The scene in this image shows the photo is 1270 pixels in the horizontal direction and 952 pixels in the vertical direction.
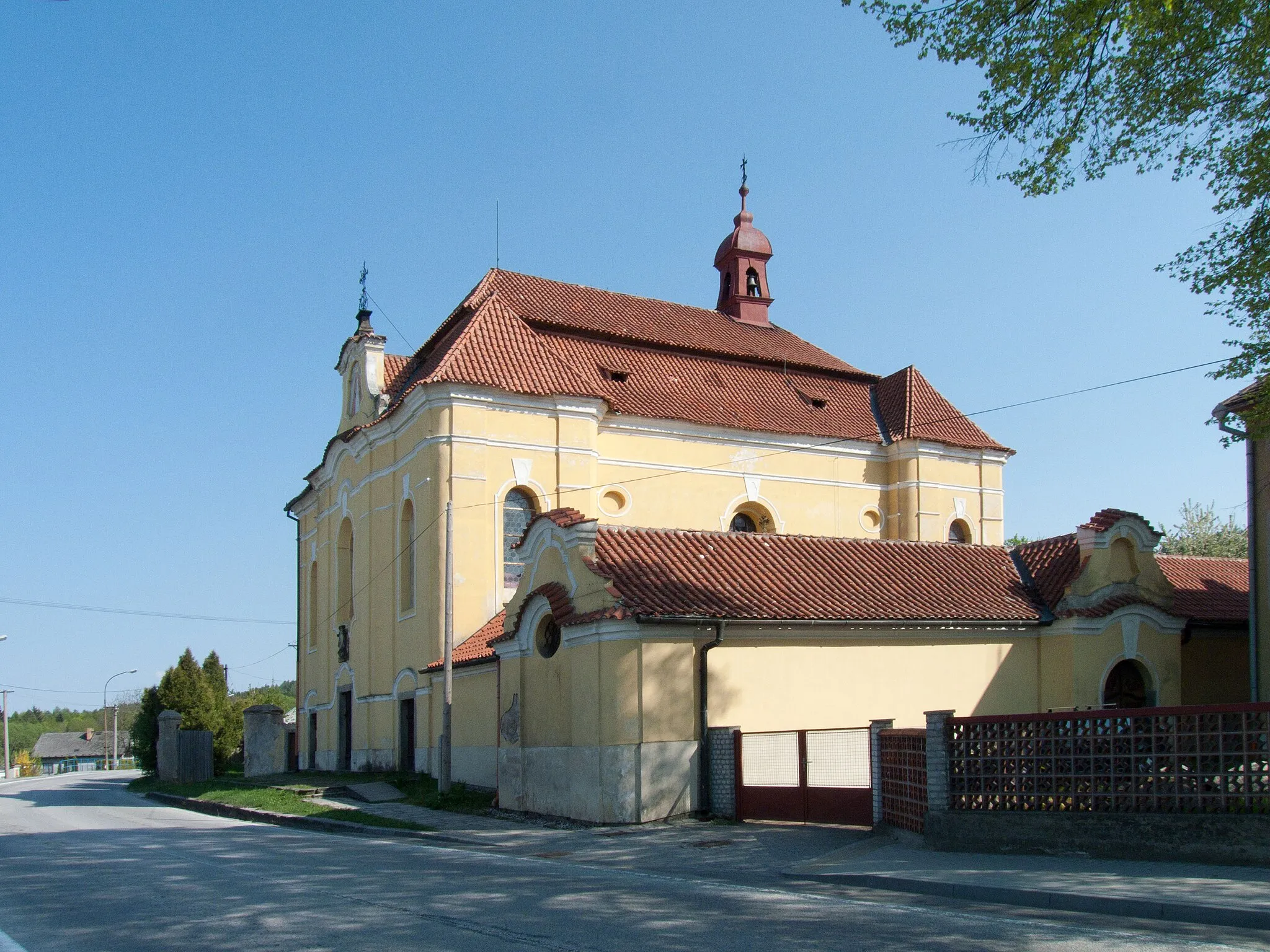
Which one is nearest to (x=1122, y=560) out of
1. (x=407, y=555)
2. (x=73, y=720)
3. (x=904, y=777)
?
(x=904, y=777)

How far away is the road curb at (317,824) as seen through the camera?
18891 millimetres

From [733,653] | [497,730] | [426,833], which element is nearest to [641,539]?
[733,653]

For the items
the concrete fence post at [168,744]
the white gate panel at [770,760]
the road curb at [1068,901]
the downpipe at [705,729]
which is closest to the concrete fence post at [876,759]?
the white gate panel at [770,760]

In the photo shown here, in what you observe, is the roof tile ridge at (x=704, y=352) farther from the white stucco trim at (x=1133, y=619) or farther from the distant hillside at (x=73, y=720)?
the distant hillside at (x=73, y=720)

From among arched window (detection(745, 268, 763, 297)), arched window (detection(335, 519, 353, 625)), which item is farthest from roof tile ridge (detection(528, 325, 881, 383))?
arched window (detection(335, 519, 353, 625))

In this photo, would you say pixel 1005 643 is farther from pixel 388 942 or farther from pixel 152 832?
pixel 388 942

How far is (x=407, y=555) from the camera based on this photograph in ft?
102

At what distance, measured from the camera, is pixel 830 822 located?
17.9 m

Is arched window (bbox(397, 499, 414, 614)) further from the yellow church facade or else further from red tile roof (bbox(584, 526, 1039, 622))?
red tile roof (bbox(584, 526, 1039, 622))

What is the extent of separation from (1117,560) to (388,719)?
17.7m

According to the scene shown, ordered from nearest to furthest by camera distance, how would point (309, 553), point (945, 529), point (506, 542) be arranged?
1. point (506, 542)
2. point (945, 529)
3. point (309, 553)

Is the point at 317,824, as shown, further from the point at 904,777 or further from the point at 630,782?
the point at 904,777

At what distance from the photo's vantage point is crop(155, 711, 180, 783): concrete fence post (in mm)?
38875

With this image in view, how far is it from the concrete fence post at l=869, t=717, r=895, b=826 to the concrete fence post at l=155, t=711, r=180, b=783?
92.7ft
